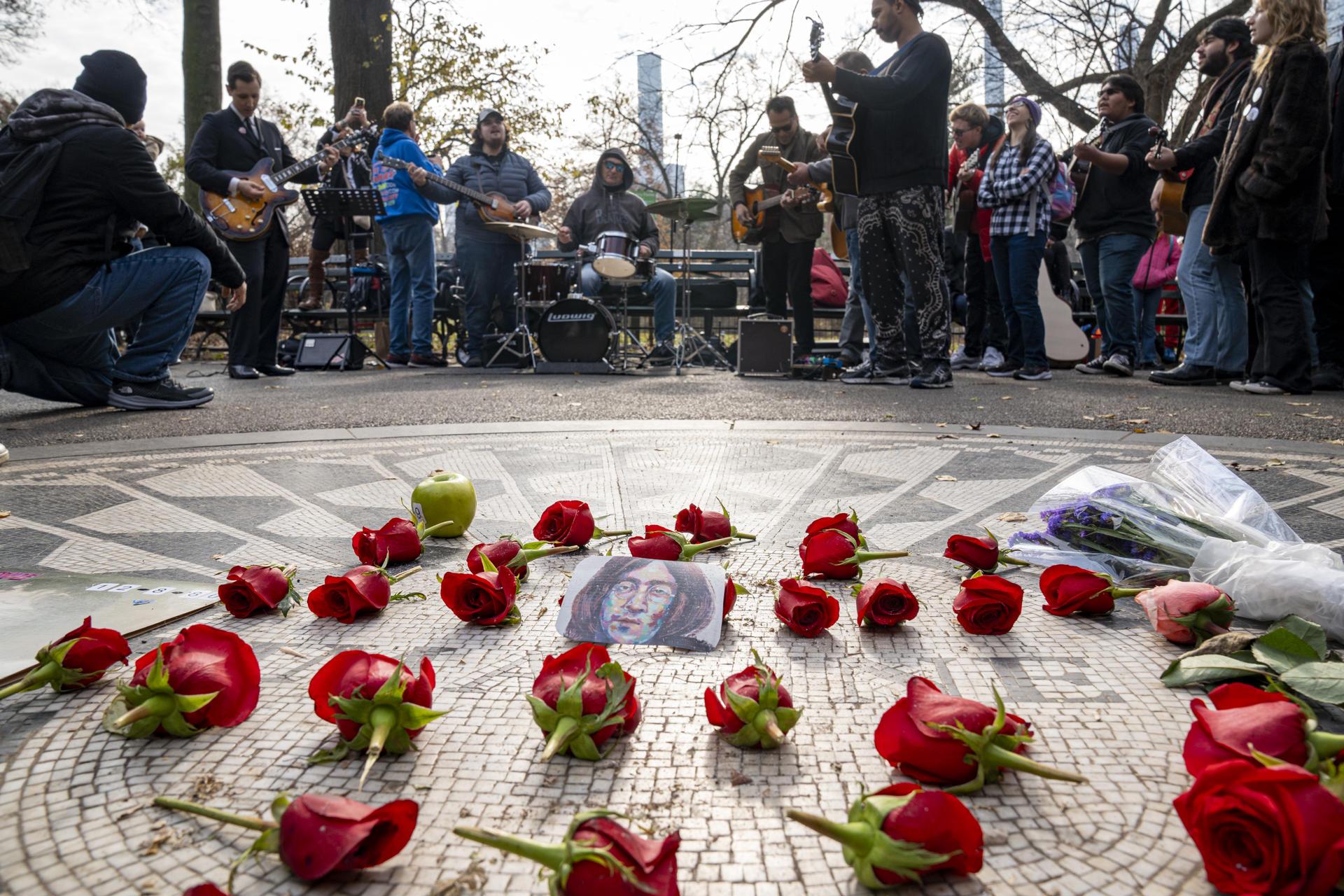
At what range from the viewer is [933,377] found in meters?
6.46

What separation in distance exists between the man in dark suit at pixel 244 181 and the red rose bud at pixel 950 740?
7.41m

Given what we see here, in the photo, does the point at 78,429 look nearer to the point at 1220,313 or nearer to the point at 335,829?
the point at 335,829

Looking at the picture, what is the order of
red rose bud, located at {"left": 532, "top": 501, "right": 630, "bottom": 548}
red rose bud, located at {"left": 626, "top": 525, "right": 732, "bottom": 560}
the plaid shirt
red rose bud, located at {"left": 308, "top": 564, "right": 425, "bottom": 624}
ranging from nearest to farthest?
red rose bud, located at {"left": 308, "top": 564, "right": 425, "bottom": 624}, red rose bud, located at {"left": 626, "top": 525, "right": 732, "bottom": 560}, red rose bud, located at {"left": 532, "top": 501, "right": 630, "bottom": 548}, the plaid shirt

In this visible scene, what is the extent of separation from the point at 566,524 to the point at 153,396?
14.4 feet

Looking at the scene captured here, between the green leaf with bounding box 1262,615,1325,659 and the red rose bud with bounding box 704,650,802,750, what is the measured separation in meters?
0.70

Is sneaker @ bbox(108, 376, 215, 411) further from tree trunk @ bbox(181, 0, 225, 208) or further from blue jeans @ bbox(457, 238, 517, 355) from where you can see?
tree trunk @ bbox(181, 0, 225, 208)

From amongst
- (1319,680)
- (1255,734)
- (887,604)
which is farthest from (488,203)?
(1255,734)

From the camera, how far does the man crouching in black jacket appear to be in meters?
4.60

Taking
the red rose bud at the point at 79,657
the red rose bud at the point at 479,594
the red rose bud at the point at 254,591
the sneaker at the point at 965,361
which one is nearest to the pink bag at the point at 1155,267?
the sneaker at the point at 965,361

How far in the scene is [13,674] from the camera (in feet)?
4.31

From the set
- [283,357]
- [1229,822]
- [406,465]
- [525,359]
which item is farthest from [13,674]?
[283,357]

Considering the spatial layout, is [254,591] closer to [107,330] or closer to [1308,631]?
[1308,631]

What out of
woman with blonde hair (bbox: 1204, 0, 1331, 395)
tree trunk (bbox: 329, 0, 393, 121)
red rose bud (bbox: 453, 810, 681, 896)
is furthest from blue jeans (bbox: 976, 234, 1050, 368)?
tree trunk (bbox: 329, 0, 393, 121)

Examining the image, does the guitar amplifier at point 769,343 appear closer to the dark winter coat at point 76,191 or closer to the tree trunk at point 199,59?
the dark winter coat at point 76,191
